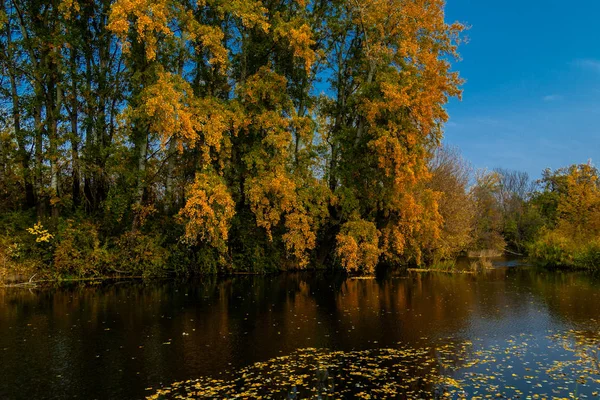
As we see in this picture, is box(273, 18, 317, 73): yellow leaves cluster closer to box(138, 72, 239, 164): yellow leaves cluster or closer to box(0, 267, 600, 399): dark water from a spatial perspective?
box(138, 72, 239, 164): yellow leaves cluster

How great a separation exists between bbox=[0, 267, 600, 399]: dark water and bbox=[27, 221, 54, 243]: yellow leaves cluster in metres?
2.97

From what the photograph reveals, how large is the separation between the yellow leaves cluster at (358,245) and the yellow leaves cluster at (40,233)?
1661 cm

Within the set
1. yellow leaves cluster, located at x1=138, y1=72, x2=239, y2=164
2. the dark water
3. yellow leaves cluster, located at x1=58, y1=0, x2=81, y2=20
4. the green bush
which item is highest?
yellow leaves cluster, located at x1=58, y1=0, x2=81, y2=20

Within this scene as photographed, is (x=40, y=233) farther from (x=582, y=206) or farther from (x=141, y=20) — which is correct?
(x=582, y=206)

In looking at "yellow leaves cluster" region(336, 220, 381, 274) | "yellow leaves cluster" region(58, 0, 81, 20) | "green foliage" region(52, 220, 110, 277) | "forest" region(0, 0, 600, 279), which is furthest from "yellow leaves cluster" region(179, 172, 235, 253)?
"yellow leaves cluster" region(58, 0, 81, 20)

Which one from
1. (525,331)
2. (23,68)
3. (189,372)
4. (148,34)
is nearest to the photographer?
(189,372)

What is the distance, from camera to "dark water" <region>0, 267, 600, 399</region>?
34.8 ft

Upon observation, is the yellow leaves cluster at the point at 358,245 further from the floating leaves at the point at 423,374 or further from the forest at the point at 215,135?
the floating leaves at the point at 423,374

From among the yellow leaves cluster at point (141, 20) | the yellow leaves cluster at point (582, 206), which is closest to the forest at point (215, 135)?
the yellow leaves cluster at point (141, 20)

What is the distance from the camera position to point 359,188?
32531mm

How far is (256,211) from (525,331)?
1767 cm

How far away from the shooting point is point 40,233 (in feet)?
82.6

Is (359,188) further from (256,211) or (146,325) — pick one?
(146,325)

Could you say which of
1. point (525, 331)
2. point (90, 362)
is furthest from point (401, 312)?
point (90, 362)
